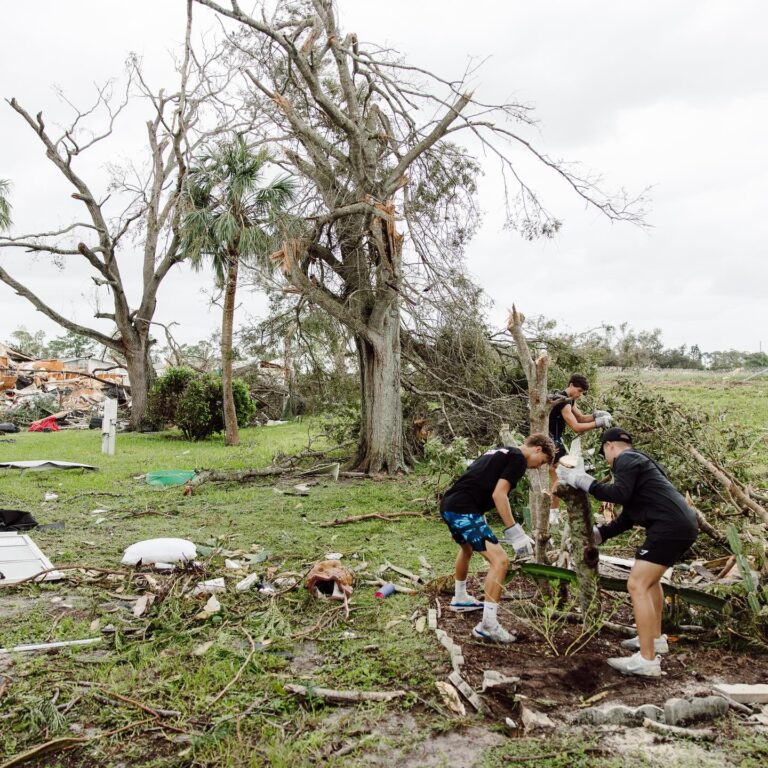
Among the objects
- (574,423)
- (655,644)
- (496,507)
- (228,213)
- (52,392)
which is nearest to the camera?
(655,644)

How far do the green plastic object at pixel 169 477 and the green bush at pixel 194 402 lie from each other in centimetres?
700

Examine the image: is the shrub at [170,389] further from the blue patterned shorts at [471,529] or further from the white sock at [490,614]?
the white sock at [490,614]

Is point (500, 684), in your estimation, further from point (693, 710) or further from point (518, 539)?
point (518, 539)

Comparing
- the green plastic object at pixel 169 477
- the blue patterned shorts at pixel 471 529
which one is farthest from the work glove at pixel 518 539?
the green plastic object at pixel 169 477

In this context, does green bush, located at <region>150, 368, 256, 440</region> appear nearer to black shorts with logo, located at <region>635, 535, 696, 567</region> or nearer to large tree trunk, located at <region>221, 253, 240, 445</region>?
large tree trunk, located at <region>221, 253, 240, 445</region>

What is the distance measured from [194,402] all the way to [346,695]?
51.0 feet

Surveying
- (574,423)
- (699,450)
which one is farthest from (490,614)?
(699,450)

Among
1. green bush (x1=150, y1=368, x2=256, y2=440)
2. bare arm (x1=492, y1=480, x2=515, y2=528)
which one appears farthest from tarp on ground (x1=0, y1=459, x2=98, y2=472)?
bare arm (x1=492, y1=480, x2=515, y2=528)

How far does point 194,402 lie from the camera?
59.4ft

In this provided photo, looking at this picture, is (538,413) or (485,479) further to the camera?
(538,413)

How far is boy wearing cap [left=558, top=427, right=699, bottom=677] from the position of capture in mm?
3678

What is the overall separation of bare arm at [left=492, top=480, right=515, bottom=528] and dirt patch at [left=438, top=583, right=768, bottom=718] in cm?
78

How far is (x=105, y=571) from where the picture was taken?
5594mm

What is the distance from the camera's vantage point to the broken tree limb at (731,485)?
5.41 m
